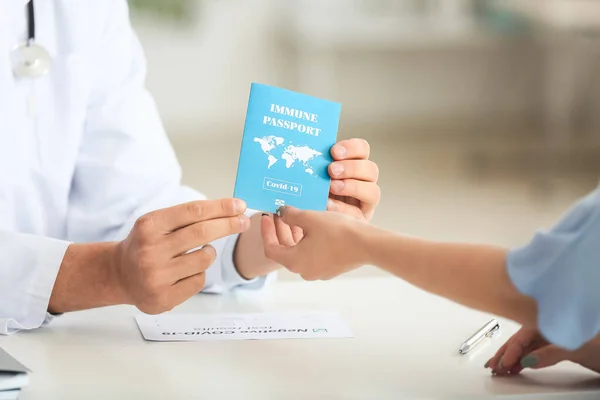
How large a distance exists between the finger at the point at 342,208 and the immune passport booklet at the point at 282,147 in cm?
10

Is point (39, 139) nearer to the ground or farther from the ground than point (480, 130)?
nearer to the ground

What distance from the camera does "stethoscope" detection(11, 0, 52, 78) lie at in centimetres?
137

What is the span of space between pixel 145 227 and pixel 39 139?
42cm

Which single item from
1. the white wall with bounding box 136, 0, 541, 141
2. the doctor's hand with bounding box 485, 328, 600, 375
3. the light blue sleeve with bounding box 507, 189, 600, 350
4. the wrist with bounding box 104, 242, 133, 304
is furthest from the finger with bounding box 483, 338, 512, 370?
the white wall with bounding box 136, 0, 541, 141

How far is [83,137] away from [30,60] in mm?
210

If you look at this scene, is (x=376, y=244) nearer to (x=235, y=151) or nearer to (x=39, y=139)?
(x=39, y=139)

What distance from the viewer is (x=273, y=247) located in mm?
1152

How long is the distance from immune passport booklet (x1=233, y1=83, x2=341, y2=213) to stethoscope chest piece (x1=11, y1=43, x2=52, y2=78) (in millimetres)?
423

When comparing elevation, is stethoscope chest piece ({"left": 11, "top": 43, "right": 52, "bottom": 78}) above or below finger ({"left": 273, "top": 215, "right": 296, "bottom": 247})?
above

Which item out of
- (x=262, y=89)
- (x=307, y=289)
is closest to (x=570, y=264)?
(x=262, y=89)

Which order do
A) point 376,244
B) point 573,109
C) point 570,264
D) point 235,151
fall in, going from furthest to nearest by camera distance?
point 573,109
point 235,151
point 376,244
point 570,264

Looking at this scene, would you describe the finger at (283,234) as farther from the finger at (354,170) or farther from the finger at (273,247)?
the finger at (354,170)

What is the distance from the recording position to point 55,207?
58.5 inches

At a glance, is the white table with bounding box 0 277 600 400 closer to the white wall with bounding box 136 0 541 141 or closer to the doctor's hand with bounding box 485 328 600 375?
the doctor's hand with bounding box 485 328 600 375
